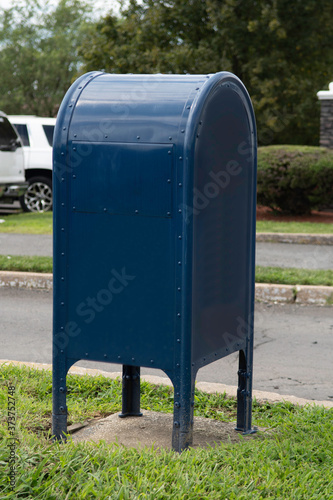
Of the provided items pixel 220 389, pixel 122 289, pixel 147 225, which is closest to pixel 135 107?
pixel 147 225

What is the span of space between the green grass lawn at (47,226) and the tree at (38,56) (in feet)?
87.6

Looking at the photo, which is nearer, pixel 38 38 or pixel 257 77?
pixel 257 77

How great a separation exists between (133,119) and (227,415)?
6.68 feet

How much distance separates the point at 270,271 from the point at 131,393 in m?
5.14

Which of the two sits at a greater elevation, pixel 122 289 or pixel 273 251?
pixel 122 289

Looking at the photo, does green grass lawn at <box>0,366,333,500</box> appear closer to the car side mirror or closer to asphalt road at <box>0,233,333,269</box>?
asphalt road at <box>0,233,333,269</box>

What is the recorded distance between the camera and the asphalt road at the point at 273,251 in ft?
34.4

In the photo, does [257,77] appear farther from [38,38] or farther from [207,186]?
[38,38]

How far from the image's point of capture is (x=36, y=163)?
1612 centimetres

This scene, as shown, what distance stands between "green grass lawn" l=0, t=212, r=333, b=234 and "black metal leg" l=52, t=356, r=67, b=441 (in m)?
8.99

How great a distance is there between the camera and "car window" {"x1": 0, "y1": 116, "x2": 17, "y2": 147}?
14.8 metres

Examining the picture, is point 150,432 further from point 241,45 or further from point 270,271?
point 241,45

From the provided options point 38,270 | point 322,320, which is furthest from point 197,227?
point 38,270

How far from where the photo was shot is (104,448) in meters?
3.53
